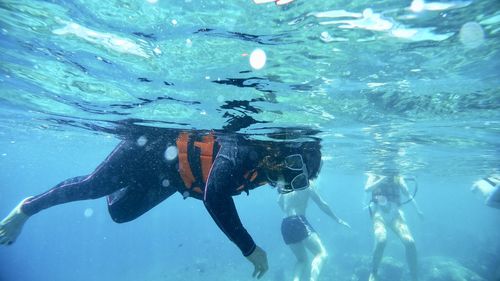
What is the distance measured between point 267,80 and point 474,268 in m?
27.7

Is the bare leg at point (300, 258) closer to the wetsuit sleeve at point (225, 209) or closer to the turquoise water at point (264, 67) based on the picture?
the turquoise water at point (264, 67)

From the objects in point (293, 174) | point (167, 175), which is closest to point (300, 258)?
point (293, 174)

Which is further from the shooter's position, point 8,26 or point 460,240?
point 460,240

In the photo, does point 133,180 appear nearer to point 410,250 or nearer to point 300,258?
point 300,258

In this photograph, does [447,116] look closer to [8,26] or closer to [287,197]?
[287,197]

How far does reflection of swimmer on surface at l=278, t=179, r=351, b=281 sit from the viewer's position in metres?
12.4

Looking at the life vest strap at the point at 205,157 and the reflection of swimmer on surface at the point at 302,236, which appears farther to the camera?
the reflection of swimmer on surface at the point at 302,236

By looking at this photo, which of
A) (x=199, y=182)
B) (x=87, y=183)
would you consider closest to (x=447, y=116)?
(x=199, y=182)

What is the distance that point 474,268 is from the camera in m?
26.4

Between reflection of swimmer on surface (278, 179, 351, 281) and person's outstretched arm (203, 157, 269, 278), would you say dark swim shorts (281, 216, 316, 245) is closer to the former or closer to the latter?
reflection of swimmer on surface (278, 179, 351, 281)

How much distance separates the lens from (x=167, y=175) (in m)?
7.21

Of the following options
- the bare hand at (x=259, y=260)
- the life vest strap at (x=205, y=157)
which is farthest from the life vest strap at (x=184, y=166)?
the bare hand at (x=259, y=260)

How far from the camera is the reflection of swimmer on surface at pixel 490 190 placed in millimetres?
13805

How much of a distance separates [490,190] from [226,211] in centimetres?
1461
